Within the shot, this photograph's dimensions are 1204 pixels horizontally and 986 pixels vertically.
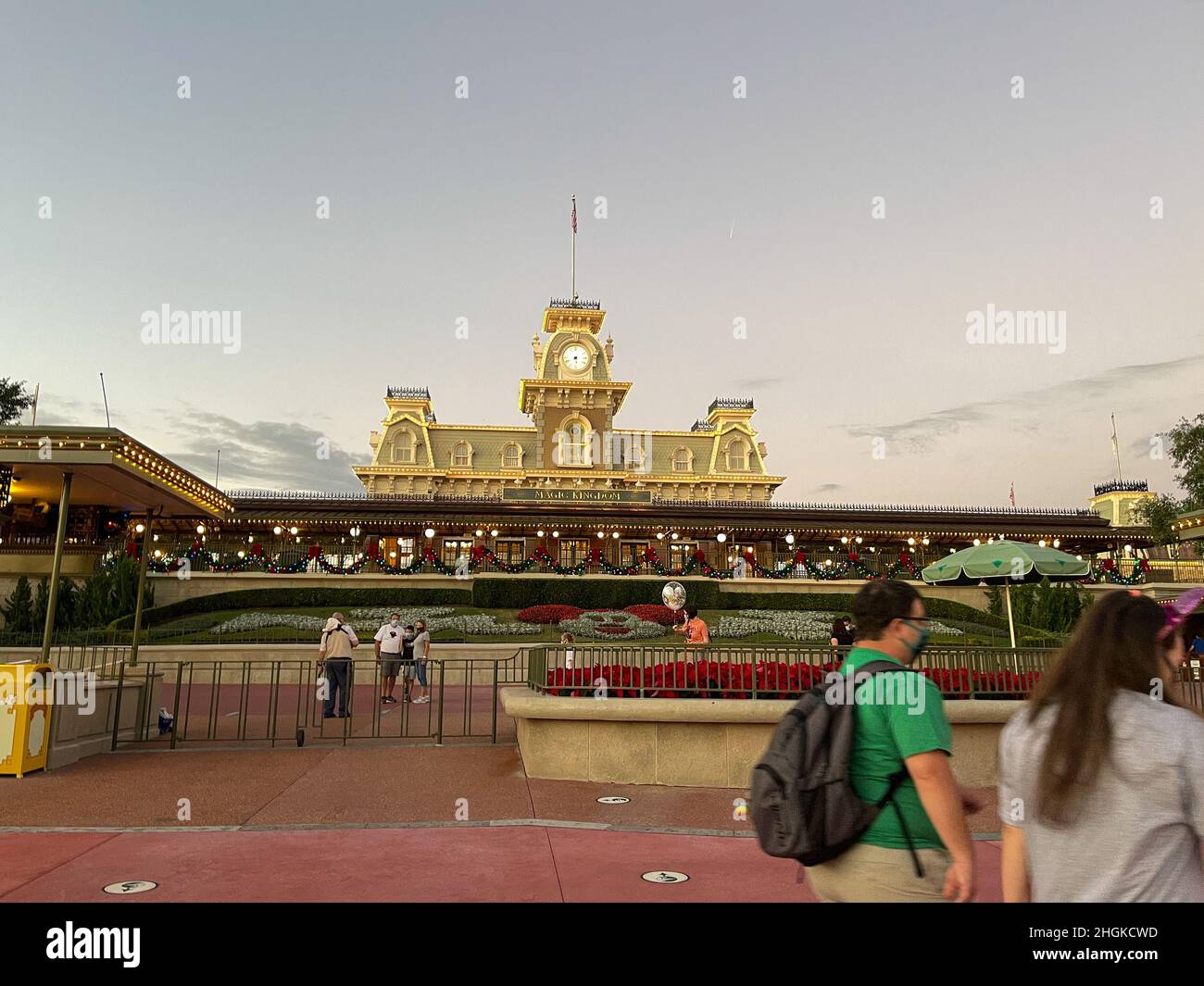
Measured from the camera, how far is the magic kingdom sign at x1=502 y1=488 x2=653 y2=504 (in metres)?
44.0

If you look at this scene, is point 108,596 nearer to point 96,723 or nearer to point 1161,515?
point 96,723

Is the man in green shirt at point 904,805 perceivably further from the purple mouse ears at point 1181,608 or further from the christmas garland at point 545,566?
the christmas garland at point 545,566

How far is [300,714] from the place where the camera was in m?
15.0

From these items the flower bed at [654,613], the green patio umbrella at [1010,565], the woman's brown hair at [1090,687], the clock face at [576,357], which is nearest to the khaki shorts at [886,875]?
the woman's brown hair at [1090,687]

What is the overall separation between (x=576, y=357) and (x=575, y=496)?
17.6m

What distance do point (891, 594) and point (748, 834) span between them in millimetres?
4714

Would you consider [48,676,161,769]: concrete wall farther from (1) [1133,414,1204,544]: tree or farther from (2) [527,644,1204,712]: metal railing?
(1) [1133,414,1204,544]: tree

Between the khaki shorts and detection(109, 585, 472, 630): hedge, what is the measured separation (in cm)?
3111

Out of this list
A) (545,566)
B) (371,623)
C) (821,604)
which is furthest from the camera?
(545,566)

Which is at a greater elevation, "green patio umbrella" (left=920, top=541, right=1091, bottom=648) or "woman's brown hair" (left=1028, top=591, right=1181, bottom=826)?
"green patio umbrella" (left=920, top=541, right=1091, bottom=648)

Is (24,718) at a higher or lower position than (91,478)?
lower

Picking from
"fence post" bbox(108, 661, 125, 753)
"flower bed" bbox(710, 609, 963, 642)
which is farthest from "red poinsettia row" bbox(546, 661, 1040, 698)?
"flower bed" bbox(710, 609, 963, 642)

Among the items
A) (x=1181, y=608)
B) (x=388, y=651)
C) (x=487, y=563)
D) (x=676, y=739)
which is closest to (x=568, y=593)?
(x=487, y=563)

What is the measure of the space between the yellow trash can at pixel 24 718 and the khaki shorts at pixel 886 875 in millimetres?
10071
